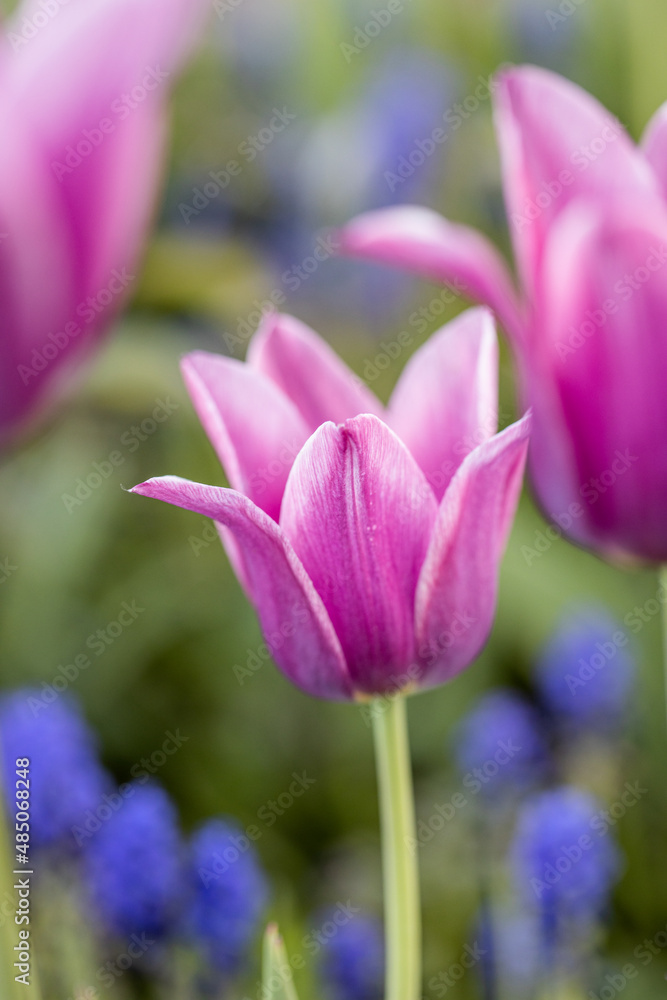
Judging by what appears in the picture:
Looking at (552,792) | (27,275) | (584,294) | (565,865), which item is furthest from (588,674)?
(27,275)

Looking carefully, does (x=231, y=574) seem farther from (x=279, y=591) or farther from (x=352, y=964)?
(x=279, y=591)

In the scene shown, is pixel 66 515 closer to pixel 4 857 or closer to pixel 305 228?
pixel 305 228

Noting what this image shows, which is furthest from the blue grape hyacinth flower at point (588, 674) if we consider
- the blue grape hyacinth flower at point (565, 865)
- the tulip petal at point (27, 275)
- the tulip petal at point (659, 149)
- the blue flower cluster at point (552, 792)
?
the tulip petal at point (27, 275)

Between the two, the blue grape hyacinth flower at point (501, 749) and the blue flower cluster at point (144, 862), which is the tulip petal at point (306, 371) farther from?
the blue grape hyacinth flower at point (501, 749)

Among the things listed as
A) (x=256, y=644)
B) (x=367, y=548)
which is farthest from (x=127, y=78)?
(x=256, y=644)

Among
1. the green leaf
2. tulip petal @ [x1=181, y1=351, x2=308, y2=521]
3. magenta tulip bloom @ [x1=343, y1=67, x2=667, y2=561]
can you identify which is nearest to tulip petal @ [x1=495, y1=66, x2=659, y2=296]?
magenta tulip bloom @ [x1=343, y1=67, x2=667, y2=561]

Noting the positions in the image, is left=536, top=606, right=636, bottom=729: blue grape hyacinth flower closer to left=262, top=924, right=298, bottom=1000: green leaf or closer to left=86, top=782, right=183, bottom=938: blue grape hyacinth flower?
left=86, top=782, right=183, bottom=938: blue grape hyacinth flower
